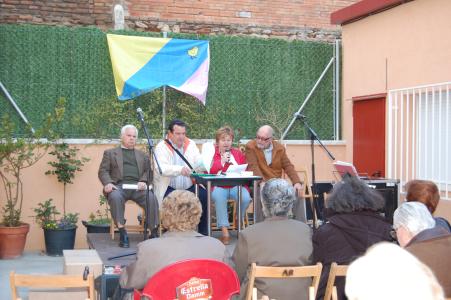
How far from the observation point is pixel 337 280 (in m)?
3.96

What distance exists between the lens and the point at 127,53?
883cm

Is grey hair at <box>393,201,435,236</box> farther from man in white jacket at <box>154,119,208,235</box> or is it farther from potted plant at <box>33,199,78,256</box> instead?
potted plant at <box>33,199,78,256</box>

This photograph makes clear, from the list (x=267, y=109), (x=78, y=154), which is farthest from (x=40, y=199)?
(x=267, y=109)

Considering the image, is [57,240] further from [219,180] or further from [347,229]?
[347,229]

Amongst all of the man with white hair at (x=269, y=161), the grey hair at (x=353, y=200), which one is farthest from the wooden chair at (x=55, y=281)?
the man with white hair at (x=269, y=161)

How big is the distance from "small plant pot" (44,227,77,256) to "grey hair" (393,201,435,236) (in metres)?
5.07

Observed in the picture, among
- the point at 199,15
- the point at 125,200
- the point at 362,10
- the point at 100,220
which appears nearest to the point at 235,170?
the point at 125,200

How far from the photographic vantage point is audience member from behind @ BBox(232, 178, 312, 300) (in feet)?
12.8

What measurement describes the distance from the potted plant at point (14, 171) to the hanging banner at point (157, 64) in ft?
4.34

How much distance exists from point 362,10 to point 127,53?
10.7ft

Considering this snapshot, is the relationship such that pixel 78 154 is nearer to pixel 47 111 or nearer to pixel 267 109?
pixel 47 111

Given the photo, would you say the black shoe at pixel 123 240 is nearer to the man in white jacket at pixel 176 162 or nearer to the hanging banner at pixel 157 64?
the man in white jacket at pixel 176 162

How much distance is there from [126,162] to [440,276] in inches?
162

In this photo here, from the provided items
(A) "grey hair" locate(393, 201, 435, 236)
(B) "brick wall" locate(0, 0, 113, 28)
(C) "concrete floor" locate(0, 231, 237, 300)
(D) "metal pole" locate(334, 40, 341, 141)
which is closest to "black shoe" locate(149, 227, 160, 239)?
(C) "concrete floor" locate(0, 231, 237, 300)
